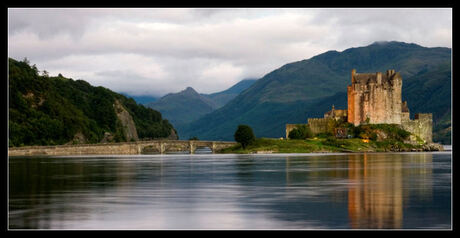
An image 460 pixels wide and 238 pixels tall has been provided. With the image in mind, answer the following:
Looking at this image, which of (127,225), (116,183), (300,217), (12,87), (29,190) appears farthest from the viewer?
(12,87)

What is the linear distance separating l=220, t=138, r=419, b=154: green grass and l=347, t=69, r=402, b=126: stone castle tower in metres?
10.2

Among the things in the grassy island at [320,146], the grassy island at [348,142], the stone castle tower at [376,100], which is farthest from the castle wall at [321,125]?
the grassy island at [320,146]

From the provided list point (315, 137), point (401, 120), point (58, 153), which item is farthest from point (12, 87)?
point (401, 120)

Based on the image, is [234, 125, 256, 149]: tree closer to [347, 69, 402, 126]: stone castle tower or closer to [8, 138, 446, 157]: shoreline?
[8, 138, 446, 157]: shoreline

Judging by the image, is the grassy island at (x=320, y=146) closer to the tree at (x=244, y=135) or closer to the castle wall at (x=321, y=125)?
the tree at (x=244, y=135)

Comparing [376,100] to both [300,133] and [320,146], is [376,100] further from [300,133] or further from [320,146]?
[320,146]

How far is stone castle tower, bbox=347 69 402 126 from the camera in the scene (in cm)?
18512

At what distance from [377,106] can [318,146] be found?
25.9m

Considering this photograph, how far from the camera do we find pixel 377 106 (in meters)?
185

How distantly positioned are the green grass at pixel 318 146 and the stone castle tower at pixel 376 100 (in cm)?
1016

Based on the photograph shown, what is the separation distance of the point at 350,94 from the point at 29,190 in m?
153

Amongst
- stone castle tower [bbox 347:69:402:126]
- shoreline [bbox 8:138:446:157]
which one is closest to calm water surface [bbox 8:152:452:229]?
shoreline [bbox 8:138:446:157]

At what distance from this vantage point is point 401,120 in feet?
622

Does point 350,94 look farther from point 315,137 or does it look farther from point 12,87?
point 12,87
